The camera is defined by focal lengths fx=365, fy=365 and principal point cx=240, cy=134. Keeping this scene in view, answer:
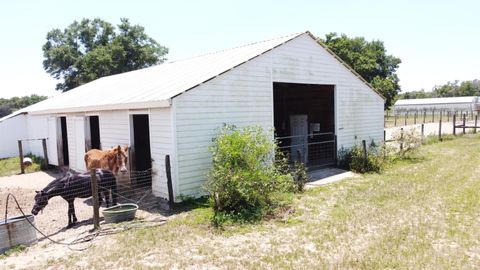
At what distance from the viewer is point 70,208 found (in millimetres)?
7668

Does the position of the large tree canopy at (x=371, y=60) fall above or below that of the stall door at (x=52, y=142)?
above

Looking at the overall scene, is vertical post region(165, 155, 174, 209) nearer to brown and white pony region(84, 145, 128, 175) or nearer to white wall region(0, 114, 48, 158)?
brown and white pony region(84, 145, 128, 175)

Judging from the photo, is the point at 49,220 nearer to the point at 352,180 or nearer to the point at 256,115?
the point at 256,115

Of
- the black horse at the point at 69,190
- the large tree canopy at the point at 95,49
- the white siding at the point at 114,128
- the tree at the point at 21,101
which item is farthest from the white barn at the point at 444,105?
the tree at the point at 21,101

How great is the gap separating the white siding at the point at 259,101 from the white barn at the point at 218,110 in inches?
1.0

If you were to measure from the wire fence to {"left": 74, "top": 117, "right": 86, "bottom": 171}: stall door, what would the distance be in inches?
114

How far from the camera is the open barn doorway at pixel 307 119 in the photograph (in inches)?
553

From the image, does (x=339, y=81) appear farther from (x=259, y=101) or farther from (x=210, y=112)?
(x=210, y=112)

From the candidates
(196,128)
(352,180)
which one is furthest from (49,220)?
(352,180)

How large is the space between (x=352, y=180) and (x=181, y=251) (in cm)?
684

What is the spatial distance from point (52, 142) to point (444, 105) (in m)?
72.2

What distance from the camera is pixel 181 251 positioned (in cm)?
585

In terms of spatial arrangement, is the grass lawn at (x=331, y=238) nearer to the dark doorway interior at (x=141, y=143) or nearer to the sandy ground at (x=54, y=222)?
the sandy ground at (x=54, y=222)

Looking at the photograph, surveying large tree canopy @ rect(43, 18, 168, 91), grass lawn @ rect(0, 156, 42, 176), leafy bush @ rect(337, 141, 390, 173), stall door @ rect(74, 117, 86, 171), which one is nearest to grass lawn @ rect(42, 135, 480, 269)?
leafy bush @ rect(337, 141, 390, 173)
